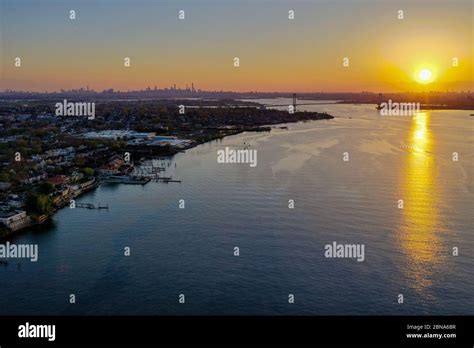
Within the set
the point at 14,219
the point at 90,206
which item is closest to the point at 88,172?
the point at 90,206

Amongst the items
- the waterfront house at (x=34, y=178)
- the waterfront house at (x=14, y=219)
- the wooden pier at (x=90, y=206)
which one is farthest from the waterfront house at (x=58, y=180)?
the waterfront house at (x=14, y=219)

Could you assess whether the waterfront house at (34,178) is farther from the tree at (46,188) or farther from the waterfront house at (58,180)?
the tree at (46,188)

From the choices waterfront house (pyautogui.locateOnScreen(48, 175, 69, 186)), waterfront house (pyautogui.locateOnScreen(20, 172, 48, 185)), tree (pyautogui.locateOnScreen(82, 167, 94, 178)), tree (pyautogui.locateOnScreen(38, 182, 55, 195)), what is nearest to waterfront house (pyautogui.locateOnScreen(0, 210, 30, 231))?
tree (pyautogui.locateOnScreen(38, 182, 55, 195))

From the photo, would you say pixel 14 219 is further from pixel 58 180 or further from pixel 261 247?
pixel 261 247

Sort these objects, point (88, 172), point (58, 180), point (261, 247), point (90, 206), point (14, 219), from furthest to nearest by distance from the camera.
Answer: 1. point (88, 172)
2. point (58, 180)
3. point (90, 206)
4. point (14, 219)
5. point (261, 247)

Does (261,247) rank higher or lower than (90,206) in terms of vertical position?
lower

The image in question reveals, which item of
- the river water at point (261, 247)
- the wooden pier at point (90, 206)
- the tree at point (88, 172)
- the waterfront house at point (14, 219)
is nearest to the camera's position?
the river water at point (261, 247)
